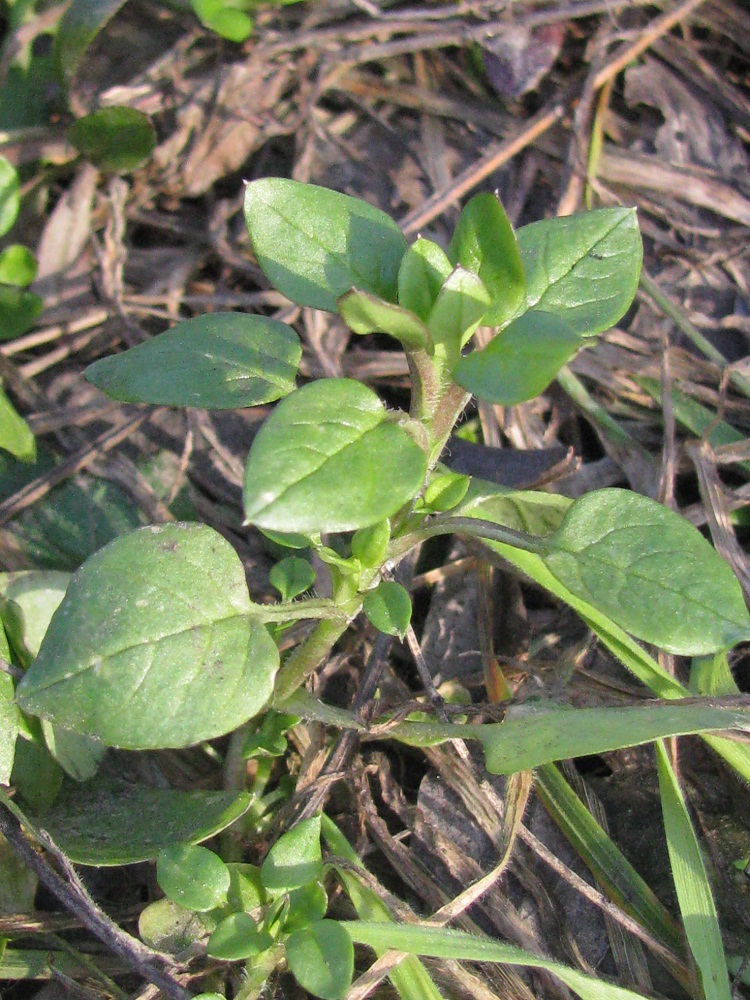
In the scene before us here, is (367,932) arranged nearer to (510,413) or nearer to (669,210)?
(510,413)

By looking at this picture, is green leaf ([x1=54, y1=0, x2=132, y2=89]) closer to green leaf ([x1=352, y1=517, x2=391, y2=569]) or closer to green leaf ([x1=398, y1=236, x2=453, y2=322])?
green leaf ([x1=398, y1=236, x2=453, y2=322])

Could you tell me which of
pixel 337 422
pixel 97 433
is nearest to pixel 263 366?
pixel 337 422

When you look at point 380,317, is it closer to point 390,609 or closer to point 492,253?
point 492,253

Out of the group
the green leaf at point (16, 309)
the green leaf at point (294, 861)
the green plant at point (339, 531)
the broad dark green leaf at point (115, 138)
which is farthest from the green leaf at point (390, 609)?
the broad dark green leaf at point (115, 138)

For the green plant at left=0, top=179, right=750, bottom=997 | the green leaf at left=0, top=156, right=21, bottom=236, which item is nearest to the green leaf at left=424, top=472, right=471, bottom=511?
the green plant at left=0, top=179, right=750, bottom=997

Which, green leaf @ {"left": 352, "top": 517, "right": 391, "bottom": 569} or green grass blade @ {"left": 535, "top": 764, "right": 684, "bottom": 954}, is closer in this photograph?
green leaf @ {"left": 352, "top": 517, "right": 391, "bottom": 569}

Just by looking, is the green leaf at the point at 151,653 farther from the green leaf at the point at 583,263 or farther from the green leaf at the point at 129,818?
the green leaf at the point at 583,263

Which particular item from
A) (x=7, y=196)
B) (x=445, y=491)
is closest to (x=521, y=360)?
(x=445, y=491)
